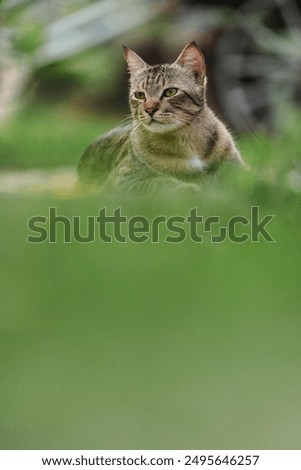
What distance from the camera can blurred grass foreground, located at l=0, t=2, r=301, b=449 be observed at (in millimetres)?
3051

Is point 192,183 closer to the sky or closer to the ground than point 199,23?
closer to the ground

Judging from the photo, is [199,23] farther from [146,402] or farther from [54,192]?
[146,402]

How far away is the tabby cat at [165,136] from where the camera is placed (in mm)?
2984

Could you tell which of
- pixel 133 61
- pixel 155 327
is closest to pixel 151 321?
pixel 155 327

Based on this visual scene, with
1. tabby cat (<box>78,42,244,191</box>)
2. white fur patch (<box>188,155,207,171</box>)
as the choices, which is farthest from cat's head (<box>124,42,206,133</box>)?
white fur patch (<box>188,155,207,171</box>)

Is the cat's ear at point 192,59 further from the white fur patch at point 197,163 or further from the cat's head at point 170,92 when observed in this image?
the white fur patch at point 197,163

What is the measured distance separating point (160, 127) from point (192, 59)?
0.22 meters

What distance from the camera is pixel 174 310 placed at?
3100mm

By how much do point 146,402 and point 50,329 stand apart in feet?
1.18

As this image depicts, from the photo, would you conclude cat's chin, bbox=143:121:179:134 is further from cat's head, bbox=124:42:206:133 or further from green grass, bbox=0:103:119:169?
green grass, bbox=0:103:119:169

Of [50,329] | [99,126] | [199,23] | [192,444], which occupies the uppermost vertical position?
[199,23]

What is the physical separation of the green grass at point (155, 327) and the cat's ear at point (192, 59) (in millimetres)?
284

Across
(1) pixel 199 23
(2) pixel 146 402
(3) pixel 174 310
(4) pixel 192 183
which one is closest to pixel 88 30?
(1) pixel 199 23

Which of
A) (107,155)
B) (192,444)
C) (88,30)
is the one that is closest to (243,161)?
(107,155)
